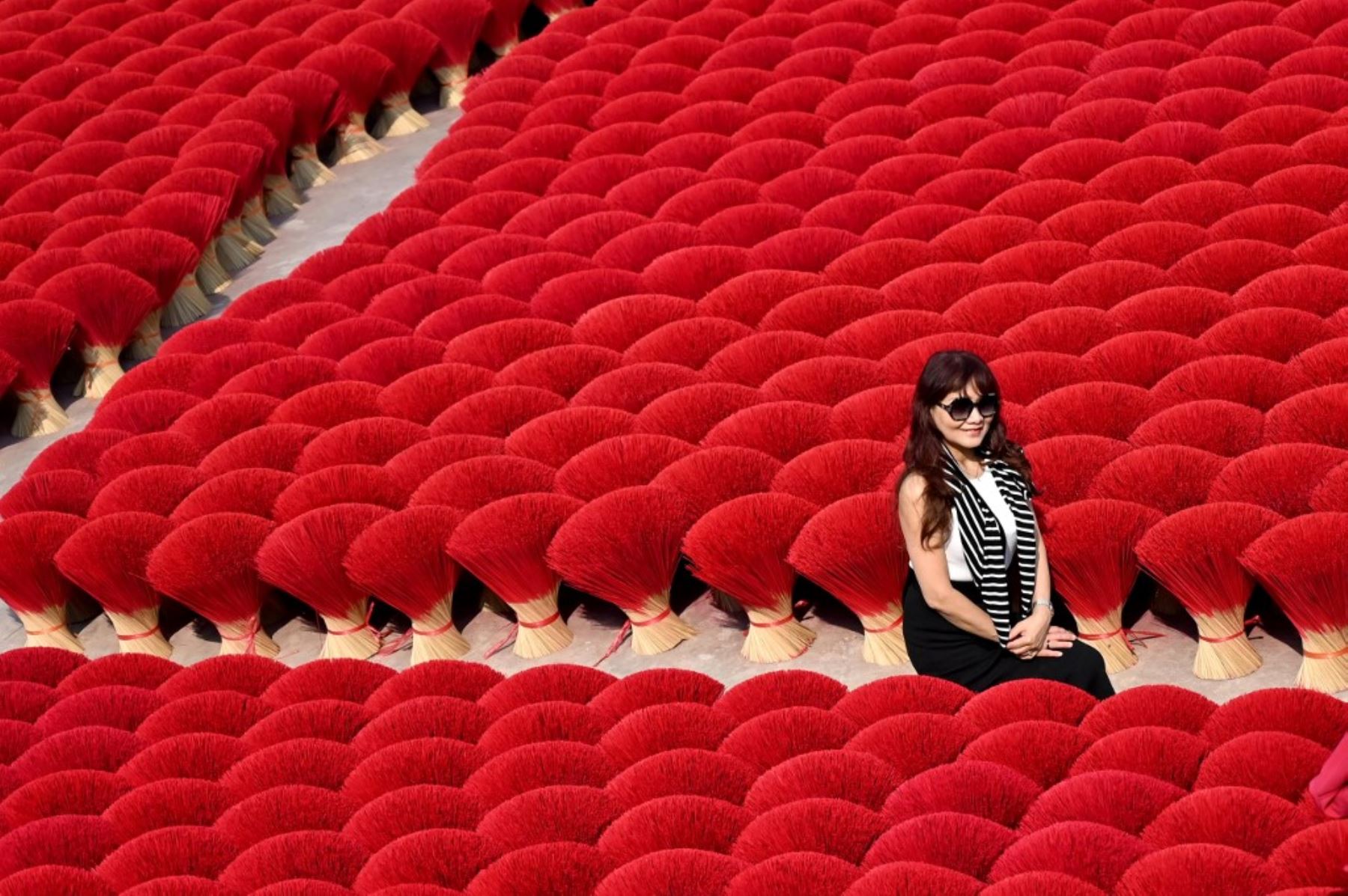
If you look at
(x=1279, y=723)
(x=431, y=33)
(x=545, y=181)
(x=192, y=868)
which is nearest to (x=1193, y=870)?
(x=1279, y=723)

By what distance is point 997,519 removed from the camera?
310cm

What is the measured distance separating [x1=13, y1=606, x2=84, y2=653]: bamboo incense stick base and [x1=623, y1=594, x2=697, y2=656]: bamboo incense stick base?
4.28ft

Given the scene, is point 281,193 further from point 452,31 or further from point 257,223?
point 452,31

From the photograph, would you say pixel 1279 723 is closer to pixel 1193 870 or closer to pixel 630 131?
pixel 1193 870

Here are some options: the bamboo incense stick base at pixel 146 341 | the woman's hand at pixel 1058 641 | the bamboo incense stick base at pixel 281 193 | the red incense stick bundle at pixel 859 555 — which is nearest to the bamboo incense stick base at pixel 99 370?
the bamboo incense stick base at pixel 146 341

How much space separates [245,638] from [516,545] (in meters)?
0.72

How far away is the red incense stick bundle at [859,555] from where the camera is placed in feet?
11.5

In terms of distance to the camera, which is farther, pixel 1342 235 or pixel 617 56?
pixel 617 56

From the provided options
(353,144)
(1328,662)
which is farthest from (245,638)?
(353,144)

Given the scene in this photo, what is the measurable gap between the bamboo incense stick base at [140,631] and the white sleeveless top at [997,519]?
1906mm

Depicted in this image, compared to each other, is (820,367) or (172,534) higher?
(820,367)

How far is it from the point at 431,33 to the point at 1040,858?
4640 millimetres

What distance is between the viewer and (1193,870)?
2.35 metres

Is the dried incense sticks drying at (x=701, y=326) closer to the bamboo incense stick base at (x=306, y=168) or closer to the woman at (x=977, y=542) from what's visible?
the bamboo incense stick base at (x=306, y=168)
